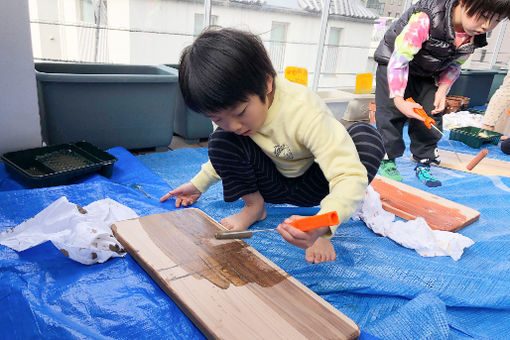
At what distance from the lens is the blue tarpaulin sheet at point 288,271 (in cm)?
68

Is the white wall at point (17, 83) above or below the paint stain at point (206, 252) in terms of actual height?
above

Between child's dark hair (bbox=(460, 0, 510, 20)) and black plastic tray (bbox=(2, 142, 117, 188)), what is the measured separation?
4.56 ft

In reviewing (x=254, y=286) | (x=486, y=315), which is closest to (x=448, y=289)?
(x=486, y=315)

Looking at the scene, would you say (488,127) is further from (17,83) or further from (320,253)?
(17,83)

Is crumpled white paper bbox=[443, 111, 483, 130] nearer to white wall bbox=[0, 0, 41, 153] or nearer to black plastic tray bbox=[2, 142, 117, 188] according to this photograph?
black plastic tray bbox=[2, 142, 117, 188]

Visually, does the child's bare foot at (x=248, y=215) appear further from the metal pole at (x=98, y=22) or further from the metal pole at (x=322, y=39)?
the metal pole at (x=98, y=22)

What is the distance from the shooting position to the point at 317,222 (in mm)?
624

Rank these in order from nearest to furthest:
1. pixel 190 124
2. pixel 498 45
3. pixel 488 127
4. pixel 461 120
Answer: pixel 190 124, pixel 488 127, pixel 461 120, pixel 498 45

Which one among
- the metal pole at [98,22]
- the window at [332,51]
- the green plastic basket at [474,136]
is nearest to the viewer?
the green plastic basket at [474,136]

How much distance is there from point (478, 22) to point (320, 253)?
1017 millimetres

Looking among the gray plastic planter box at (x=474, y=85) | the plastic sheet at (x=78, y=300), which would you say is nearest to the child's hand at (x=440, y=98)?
the plastic sheet at (x=78, y=300)

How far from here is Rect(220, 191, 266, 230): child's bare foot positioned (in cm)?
106

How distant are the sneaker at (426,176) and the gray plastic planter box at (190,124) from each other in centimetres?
109

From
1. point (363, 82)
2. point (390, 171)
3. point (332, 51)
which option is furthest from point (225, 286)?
point (332, 51)
